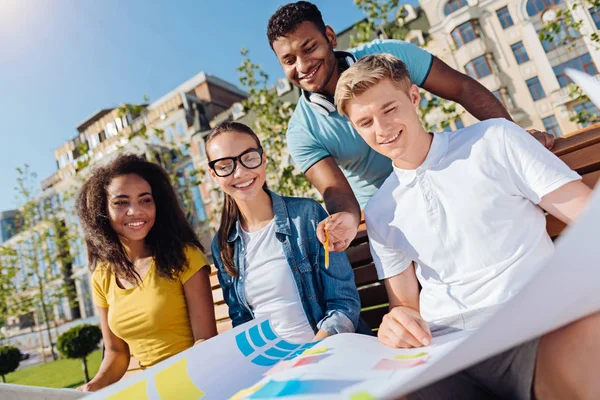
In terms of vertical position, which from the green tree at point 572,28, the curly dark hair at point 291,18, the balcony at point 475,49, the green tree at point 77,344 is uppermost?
the balcony at point 475,49

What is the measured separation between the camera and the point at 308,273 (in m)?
1.85

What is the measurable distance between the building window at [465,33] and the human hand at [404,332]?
24.1 m

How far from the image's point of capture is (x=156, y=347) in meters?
2.06

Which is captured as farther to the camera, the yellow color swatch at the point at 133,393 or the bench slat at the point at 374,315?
the bench slat at the point at 374,315

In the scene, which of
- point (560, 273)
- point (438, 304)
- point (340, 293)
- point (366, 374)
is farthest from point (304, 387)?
point (340, 293)

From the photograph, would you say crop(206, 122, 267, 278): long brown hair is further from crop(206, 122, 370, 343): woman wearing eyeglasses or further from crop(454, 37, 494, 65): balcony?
crop(454, 37, 494, 65): balcony

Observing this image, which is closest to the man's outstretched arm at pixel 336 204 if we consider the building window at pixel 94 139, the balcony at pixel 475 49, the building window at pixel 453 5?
the balcony at pixel 475 49

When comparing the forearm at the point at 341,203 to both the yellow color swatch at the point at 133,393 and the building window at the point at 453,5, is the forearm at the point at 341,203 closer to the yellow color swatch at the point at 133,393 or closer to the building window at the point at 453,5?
the yellow color swatch at the point at 133,393

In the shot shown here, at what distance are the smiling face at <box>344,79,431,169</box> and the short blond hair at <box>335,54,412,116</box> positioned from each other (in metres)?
0.02

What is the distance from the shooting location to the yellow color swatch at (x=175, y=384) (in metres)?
1.04

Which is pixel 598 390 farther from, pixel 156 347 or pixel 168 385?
pixel 156 347

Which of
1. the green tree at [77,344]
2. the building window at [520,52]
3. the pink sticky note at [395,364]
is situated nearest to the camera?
the pink sticky note at [395,364]

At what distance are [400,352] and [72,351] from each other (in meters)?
11.9

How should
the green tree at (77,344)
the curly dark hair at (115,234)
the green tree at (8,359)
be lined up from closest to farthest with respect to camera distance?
the curly dark hair at (115,234) < the green tree at (77,344) < the green tree at (8,359)
